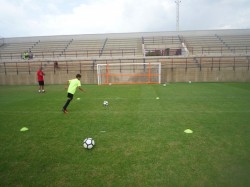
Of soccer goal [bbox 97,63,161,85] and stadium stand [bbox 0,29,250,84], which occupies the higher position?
stadium stand [bbox 0,29,250,84]

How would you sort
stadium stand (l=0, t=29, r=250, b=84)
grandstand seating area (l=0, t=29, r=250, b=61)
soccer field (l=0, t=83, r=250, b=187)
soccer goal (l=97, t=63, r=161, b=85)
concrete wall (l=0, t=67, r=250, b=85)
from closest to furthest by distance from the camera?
soccer field (l=0, t=83, r=250, b=187) → concrete wall (l=0, t=67, r=250, b=85) → soccer goal (l=97, t=63, r=161, b=85) → stadium stand (l=0, t=29, r=250, b=84) → grandstand seating area (l=0, t=29, r=250, b=61)

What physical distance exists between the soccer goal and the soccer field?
1496cm

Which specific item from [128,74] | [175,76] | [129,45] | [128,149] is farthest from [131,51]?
[128,149]

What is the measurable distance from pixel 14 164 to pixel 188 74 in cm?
2211

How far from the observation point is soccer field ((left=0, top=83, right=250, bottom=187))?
418 cm

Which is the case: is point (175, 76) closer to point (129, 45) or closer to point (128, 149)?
point (129, 45)

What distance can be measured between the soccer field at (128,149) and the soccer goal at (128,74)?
49.1 feet

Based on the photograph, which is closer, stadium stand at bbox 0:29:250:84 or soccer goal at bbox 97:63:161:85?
soccer goal at bbox 97:63:161:85

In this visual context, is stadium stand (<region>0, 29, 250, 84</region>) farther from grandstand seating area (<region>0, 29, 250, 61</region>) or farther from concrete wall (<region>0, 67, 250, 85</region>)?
concrete wall (<region>0, 67, 250, 85</region>)

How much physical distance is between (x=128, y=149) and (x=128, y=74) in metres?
19.8

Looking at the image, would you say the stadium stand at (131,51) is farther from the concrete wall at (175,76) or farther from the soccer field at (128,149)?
the soccer field at (128,149)

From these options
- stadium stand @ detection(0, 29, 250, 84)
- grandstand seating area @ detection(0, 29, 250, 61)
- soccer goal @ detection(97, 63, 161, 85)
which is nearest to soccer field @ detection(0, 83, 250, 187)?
soccer goal @ detection(97, 63, 161, 85)

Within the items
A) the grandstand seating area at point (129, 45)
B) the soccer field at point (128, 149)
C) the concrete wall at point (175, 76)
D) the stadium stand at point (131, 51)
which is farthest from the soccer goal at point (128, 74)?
the soccer field at point (128, 149)

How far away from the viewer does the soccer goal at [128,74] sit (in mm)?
24359
